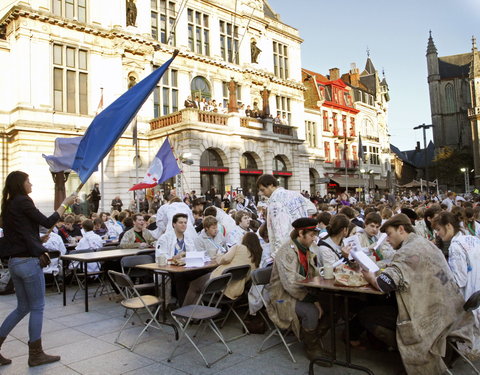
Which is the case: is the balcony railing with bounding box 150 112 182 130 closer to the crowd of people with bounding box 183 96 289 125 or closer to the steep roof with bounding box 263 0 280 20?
the crowd of people with bounding box 183 96 289 125

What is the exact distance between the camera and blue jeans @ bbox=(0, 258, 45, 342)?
193 inches

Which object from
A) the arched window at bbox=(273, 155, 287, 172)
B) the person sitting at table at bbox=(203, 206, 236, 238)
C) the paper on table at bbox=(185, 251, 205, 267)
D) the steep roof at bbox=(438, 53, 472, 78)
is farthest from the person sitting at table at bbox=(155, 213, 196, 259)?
the steep roof at bbox=(438, 53, 472, 78)

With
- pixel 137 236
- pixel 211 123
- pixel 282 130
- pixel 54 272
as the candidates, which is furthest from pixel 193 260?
pixel 282 130

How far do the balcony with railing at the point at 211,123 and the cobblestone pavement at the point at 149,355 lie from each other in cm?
1770

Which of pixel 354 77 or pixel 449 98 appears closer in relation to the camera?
pixel 354 77

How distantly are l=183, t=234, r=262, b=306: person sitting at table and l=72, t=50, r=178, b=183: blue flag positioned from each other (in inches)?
95.9

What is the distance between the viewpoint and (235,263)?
632 cm

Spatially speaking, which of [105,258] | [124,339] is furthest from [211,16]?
[124,339]

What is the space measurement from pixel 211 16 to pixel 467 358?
30355 millimetres

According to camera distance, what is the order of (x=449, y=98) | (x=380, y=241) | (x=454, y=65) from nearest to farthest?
(x=380, y=241) → (x=449, y=98) → (x=454, y=65)

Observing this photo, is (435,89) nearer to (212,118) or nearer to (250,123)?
(250,123)

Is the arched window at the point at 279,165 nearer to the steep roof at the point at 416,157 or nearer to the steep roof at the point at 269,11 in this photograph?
the steep roof at the point at 269,11

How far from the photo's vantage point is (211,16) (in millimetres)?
30500

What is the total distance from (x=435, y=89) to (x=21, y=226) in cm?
8325
